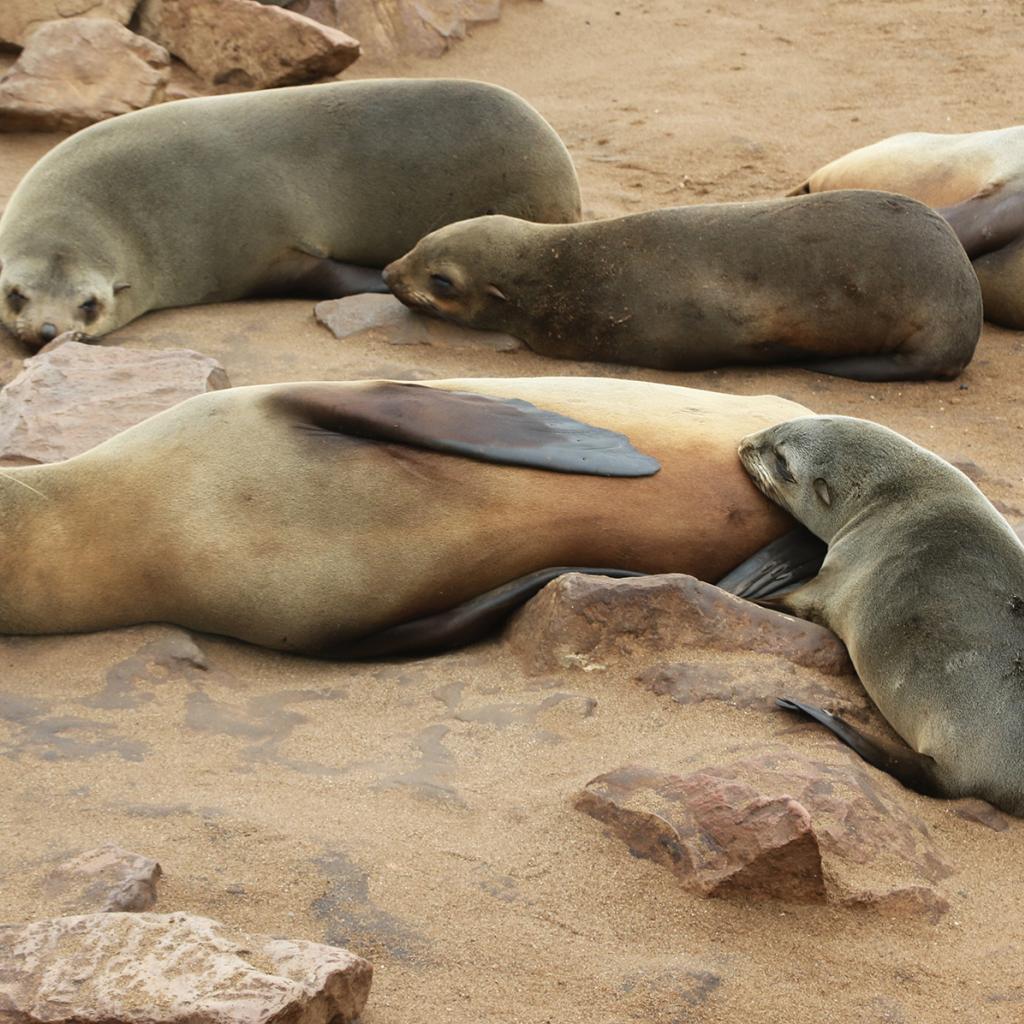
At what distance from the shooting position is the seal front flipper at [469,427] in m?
4.30

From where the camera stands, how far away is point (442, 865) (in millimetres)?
2992

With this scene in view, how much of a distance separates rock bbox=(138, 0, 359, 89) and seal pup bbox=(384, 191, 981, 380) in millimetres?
3802

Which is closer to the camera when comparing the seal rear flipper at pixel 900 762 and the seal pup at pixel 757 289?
the seal rear flipper at pixel 900 762

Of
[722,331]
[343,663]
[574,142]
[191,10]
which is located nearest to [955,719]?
[343,663]

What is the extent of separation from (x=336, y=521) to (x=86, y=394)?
1.77 m

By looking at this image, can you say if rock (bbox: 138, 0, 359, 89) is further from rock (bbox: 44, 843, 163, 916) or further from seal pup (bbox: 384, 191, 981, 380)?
rock (bbox: 44, 843, 163, 916)

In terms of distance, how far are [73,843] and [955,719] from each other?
190 centimetres

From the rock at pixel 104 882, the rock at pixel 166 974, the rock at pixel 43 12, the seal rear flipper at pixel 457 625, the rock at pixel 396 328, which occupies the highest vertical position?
the rock at pixel 166 974

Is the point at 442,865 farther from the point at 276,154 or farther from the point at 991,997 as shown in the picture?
the point at 276,154

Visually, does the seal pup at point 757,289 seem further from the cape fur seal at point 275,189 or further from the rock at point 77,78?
the rock at point 77,78

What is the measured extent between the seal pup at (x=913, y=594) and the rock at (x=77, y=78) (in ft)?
20.9

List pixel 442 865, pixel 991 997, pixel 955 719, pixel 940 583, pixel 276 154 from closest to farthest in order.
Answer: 1. pixel 991 997
2. pixel 442 865
3. pixel 955 719
4. pixel 940 583
5. pixel 276 154

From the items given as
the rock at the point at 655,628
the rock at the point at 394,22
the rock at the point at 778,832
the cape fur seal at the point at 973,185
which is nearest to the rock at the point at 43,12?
the rock at the point at 394,22

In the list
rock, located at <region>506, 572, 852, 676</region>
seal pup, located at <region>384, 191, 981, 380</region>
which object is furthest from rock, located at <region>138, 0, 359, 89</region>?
rock, located at <region>506, 572, 852, 676</region>
